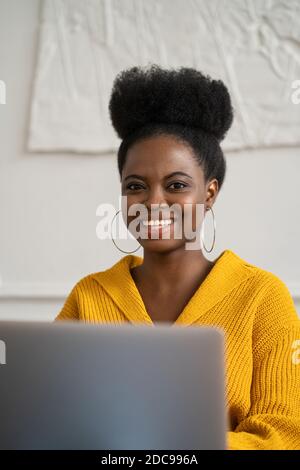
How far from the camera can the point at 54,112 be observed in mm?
2064

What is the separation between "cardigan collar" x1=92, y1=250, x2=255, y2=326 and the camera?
1198mm

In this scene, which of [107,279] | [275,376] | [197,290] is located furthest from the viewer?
[107,279]

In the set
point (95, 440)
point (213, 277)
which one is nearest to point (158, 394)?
point (95, 440)

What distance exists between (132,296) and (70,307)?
16cm

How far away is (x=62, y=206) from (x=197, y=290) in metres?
0.93

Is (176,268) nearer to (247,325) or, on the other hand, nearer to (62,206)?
(247,325)

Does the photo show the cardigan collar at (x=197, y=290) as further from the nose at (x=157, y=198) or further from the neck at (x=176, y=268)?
the nose at (x=157, y=198)

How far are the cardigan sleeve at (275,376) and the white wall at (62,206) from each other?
72cm

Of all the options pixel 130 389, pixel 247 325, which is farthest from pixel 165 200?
pixel 130 389

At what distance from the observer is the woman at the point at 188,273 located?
3.64 ft

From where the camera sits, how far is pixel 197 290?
1234 mm

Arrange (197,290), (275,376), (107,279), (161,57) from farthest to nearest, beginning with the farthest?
(161,57)
(107,279)
(197,290)
(275,376)

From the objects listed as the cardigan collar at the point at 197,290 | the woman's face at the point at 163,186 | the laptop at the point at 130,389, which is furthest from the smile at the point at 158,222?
the laptop at the point at 130,389

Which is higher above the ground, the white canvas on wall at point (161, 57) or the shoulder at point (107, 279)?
the white canvas on wall at point (161, 57)
